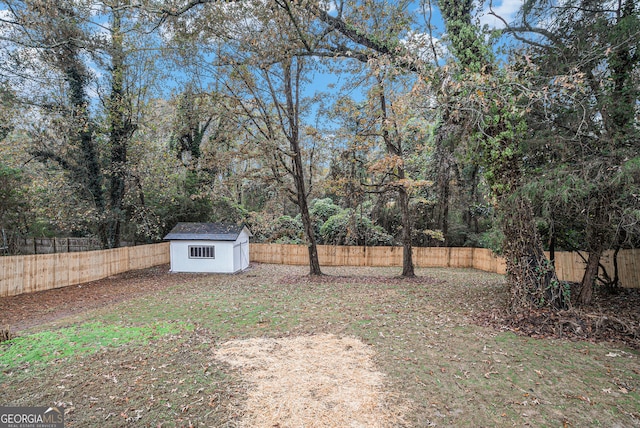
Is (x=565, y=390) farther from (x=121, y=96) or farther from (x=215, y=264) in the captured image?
(x=121, y=96)

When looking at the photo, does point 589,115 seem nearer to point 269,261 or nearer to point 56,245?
point 269,261

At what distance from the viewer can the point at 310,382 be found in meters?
4.41

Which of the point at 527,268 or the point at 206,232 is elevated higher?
the point at 206,232

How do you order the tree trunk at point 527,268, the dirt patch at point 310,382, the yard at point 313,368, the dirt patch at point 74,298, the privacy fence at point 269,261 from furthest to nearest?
the privacy fence at point 269,261, the dirt patch at point 74,298, the tree trunk at point 527,268, the yard at point 313,368, the dirt patch at point 310,382

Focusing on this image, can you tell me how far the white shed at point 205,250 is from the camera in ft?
53.9

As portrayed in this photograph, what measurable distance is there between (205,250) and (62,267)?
571cm

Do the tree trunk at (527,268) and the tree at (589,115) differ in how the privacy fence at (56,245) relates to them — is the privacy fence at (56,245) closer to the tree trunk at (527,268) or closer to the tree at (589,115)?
the tree trunk at (527,268)

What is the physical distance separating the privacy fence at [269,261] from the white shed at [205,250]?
7.96ft

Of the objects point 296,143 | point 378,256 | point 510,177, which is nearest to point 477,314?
point 510,177

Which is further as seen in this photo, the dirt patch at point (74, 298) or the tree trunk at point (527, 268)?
the dirt patch at point (74, 298)

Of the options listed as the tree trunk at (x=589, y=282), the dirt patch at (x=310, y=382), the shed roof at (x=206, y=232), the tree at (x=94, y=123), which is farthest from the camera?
the shed roof at (x=206, y=232)

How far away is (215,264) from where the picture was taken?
16.5 meters

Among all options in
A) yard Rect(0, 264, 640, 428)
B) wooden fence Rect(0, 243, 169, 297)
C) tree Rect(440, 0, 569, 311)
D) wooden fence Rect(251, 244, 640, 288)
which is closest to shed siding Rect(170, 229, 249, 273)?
wooden fence Rect(0, 243, 169, 297)

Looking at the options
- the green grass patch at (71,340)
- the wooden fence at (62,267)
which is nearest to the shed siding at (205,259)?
the wooden fence at (62,267)
